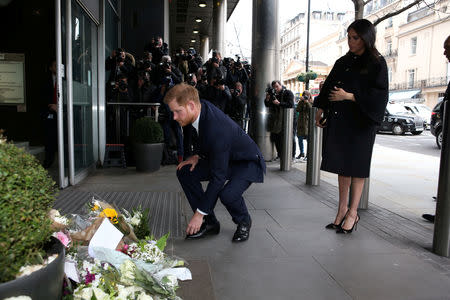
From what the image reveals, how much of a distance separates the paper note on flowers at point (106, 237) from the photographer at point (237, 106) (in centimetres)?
706

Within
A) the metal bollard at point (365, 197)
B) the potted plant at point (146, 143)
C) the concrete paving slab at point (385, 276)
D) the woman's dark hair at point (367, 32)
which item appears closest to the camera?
the concrete paving slab at point (385, 276)

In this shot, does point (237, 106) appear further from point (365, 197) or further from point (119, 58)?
point (365, 197)

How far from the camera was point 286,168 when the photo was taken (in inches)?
312

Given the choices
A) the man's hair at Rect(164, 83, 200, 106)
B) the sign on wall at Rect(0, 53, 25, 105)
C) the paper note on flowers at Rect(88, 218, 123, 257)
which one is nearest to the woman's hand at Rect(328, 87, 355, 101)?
the man's hair at Rect(164, 83, 200, 106)

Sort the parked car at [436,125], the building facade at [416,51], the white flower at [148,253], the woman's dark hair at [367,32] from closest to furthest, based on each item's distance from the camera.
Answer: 1. the white flower at [148,253]
2. the woman's dark hair at [367,32]
3. the parked car at [436,125]
4. the building facade at [416,51]

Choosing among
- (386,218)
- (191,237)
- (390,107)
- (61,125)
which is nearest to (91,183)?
(61,125)

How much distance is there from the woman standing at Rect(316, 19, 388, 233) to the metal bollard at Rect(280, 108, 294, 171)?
3.89m

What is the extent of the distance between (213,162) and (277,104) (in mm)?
6116

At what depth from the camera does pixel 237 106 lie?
9469mm

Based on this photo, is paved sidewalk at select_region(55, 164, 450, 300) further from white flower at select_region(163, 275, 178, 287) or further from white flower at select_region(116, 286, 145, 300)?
white flower at select_region(116, 286, 145, 300)

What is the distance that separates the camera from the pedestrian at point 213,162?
10.3ft

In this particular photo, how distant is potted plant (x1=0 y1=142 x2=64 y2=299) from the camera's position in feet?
4.33

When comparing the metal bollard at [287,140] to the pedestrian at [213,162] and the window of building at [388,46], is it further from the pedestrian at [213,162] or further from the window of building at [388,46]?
the window of building at [388,46]

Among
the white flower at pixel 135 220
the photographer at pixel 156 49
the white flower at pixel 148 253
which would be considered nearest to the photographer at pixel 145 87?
the photographer at pixel 156 49
